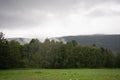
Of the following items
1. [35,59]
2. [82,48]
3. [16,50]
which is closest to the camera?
[16,50]

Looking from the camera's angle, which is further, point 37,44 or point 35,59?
point 37,44

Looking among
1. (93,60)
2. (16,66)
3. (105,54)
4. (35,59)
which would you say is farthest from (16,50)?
(105,54)

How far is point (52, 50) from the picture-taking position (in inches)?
3804

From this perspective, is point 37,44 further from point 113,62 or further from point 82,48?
point 113,62

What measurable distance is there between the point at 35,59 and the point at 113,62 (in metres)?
34.8

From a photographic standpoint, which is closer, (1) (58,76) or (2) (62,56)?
(1) (58,76)

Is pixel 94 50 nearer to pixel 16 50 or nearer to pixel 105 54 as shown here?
pixel 105 54

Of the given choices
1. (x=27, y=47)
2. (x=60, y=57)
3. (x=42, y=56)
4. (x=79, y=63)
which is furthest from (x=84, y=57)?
(x=27, y=47)

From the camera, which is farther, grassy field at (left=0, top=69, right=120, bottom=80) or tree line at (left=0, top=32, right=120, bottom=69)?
tree line at (left=0, top=32, right=120, bottom=69)

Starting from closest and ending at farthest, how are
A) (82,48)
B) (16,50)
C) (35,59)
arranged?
(16,50)
(35,59)
(82,48)

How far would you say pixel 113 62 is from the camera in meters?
100

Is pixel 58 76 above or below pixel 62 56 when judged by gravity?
above

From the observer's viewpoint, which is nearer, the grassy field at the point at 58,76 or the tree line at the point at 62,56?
the grassy field at the point at 58,76

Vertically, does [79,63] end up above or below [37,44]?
below
